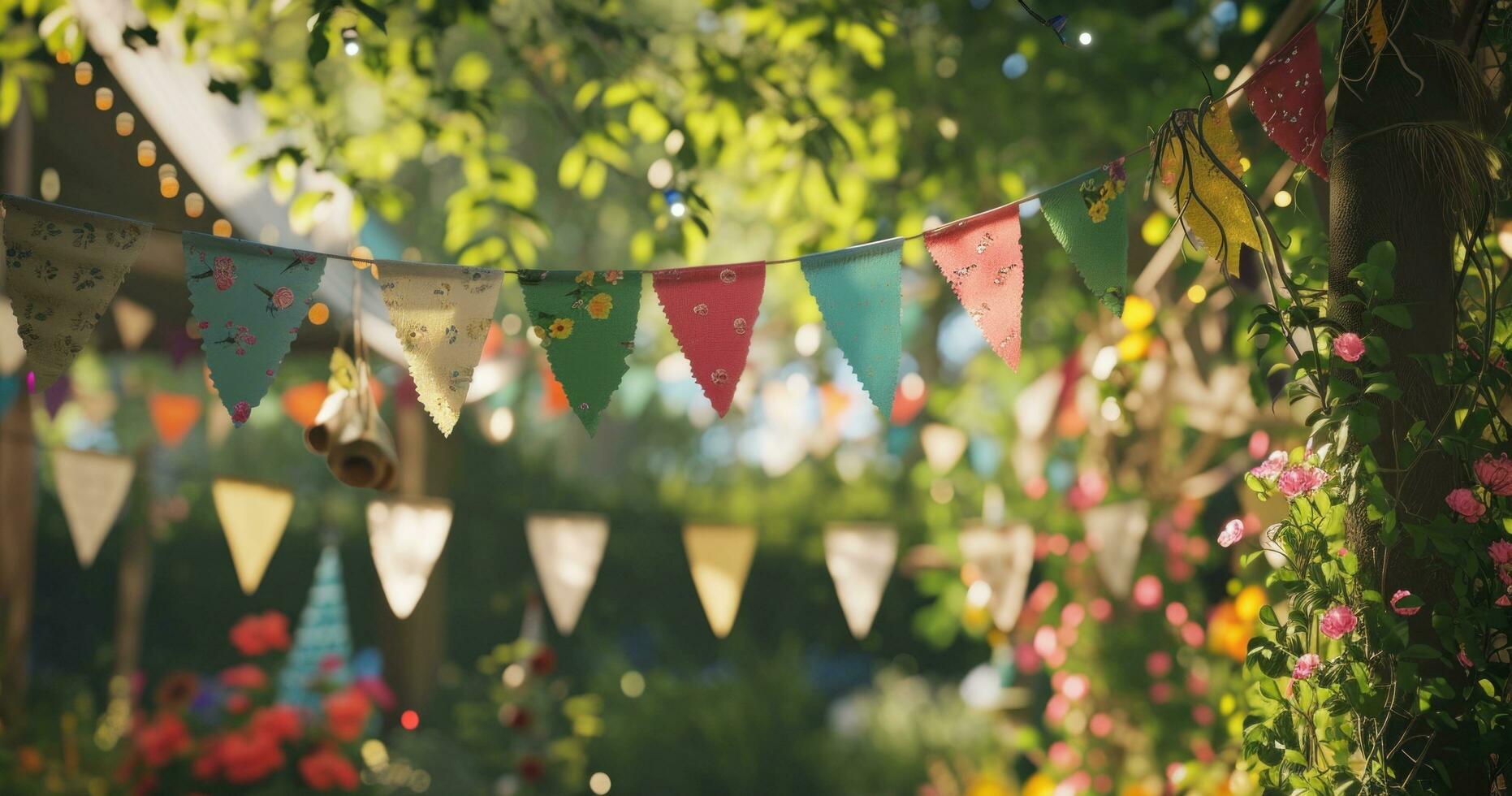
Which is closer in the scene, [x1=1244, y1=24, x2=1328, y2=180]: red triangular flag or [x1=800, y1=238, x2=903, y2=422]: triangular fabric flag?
[x1=1244, y1=24, x2=1328, y2=180]: red triangular flag

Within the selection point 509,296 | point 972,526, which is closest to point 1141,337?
point 972,526

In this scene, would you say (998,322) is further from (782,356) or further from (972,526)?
(782,356)

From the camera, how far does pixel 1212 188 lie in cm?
185

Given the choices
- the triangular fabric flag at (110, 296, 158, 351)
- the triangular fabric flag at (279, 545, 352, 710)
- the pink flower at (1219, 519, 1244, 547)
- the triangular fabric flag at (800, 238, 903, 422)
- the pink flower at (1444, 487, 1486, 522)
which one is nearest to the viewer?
the pink flower at (1444, 487, 1486, 522)

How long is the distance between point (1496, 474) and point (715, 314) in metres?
1.25

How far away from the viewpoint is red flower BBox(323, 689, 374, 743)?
4.54m

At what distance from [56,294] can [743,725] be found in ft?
14.5

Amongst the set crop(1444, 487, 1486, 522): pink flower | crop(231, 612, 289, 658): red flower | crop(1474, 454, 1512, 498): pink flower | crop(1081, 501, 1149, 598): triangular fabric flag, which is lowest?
crop(231, 612, 289, 658): red flower

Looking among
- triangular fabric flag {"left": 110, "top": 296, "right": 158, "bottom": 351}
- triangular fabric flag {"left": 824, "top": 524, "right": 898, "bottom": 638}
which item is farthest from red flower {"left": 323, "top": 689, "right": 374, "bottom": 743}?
triangular fabric flag {"left": 824, "top": 524, "right": 898, "bottom": 638}

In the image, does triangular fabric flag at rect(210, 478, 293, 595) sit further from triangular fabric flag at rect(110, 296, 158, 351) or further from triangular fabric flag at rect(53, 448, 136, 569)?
triangular fabric flag at rect(110, 296, 158, 351)

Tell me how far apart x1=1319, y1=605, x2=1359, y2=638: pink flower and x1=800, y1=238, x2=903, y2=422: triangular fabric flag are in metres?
0.77

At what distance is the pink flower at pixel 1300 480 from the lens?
1680 mm

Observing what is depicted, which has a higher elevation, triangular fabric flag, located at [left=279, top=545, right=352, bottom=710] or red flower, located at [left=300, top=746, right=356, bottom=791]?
triangular fabric flag, located at [left=279, top=545, right=352, bottom=710]

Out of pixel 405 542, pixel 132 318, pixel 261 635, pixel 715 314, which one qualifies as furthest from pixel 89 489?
pixel 715 314
